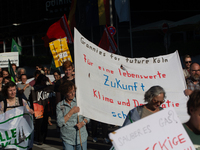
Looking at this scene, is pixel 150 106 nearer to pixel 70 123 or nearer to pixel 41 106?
pixel 70 123

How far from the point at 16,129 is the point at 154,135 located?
10.6 ft

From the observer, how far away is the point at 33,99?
7.58 metres

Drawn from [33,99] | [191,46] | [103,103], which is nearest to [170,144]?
[103,103]

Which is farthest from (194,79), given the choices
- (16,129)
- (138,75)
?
(16,129)

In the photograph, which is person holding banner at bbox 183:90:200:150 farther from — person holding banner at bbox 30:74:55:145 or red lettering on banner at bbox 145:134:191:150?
person holding banner at bbox 30:74:55:145

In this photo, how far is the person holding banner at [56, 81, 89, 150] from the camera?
4.23 m

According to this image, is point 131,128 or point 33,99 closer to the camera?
point 131,128

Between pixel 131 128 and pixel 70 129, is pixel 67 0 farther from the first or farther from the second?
pixel 131 128

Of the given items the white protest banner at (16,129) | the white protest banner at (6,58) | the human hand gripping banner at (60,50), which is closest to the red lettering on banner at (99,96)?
the white protest banner at (16,129)

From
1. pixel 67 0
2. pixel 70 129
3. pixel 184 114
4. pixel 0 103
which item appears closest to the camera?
pixel 70 129

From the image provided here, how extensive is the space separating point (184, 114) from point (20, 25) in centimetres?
2716

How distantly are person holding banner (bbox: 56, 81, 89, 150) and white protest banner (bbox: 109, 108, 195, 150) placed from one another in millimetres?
1759

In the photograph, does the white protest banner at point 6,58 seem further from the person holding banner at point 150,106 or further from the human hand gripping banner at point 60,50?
the person holding banner at point 150,106

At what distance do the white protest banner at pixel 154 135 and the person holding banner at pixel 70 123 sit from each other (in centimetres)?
176
